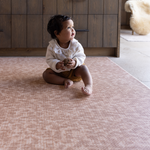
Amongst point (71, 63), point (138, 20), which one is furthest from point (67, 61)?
point (138, 20)

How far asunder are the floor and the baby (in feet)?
1.55

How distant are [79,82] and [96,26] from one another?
1.07m

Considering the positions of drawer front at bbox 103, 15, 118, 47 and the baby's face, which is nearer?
→ the baby's face

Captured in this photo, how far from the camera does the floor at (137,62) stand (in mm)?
1812

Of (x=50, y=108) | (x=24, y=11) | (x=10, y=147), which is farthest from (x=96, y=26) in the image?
(x=10, y=147)

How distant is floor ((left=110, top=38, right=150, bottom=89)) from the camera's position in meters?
1.81

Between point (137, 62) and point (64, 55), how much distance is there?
1.01 metres

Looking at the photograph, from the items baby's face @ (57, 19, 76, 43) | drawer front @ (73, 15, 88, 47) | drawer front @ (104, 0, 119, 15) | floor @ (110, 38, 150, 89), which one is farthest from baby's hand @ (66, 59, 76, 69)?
drawer front @ (104, 0, 119, 15)

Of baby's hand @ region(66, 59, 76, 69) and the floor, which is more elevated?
baby's hand @ region(66, 59, 76, 69)

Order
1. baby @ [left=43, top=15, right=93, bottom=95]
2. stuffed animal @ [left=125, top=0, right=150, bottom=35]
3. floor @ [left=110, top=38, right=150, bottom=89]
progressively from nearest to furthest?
baby @ [left=43, top=15, right=93, bottom=95]
floor @ [left=110, top=38, right=150, bottom=89]
stuffed animal @ [left=125, top=0, right=150, bottom=35]

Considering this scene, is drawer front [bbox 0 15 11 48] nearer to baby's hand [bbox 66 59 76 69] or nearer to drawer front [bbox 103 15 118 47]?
drawer front [bbox 103 15 118 47]

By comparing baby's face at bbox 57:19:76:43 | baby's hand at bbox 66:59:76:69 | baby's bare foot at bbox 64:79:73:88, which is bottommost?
baby's bare foot at bbox 64:79:73:88

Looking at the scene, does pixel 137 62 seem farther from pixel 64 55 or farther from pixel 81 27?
pixel 64 55

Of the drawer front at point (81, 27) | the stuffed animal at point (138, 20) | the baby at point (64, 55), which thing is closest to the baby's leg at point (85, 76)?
the baby at point (64, 55)
